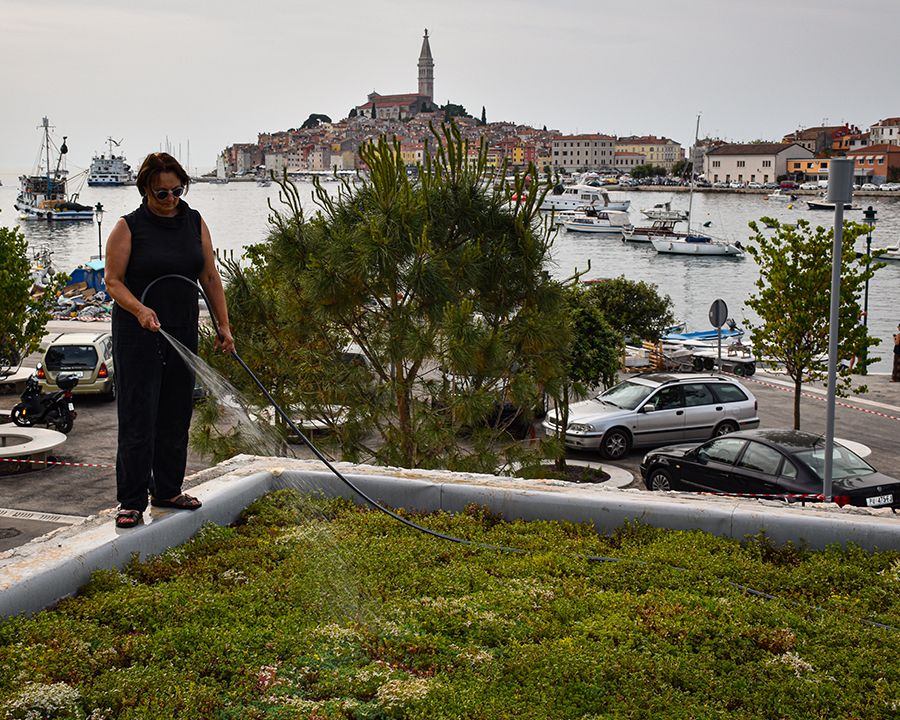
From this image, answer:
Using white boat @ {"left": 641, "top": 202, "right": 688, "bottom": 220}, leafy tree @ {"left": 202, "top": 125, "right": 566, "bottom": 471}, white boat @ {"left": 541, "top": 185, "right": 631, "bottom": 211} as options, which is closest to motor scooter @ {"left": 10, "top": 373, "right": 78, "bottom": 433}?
leafy tree @ {"left": 202, "top": 125, "right": 566, "bottom": 471}

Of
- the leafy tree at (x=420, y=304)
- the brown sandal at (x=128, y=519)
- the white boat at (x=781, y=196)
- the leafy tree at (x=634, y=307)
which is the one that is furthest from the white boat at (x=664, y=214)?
the brown sandal at (x=128, y=519)

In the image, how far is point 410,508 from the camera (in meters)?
7.26

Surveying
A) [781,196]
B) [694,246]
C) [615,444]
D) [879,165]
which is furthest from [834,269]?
[879,165]

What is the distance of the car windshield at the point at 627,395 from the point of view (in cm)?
1922

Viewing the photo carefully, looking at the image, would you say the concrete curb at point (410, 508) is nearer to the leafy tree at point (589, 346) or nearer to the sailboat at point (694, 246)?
the leafy tree at point (589, 346)

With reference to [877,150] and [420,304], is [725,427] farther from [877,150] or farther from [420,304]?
[877,150]

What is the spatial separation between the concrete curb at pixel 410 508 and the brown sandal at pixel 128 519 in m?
0.04

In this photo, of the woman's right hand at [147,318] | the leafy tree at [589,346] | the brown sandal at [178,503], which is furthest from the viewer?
the leafy tree at [589,346]

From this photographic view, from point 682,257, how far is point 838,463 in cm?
8145

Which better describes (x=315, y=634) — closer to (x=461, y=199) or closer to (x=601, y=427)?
(x=461, y=199)

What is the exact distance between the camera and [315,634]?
502 cm

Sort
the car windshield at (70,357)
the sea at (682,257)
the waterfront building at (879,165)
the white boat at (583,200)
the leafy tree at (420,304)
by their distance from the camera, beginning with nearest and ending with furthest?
the leafy tree at (420,304) → the car windshield at (70,357) → the sea at (682,257) → the white boat at (583,200) → the waterfront building at (879,165)

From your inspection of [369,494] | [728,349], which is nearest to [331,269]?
[369,494]

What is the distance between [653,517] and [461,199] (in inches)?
259
